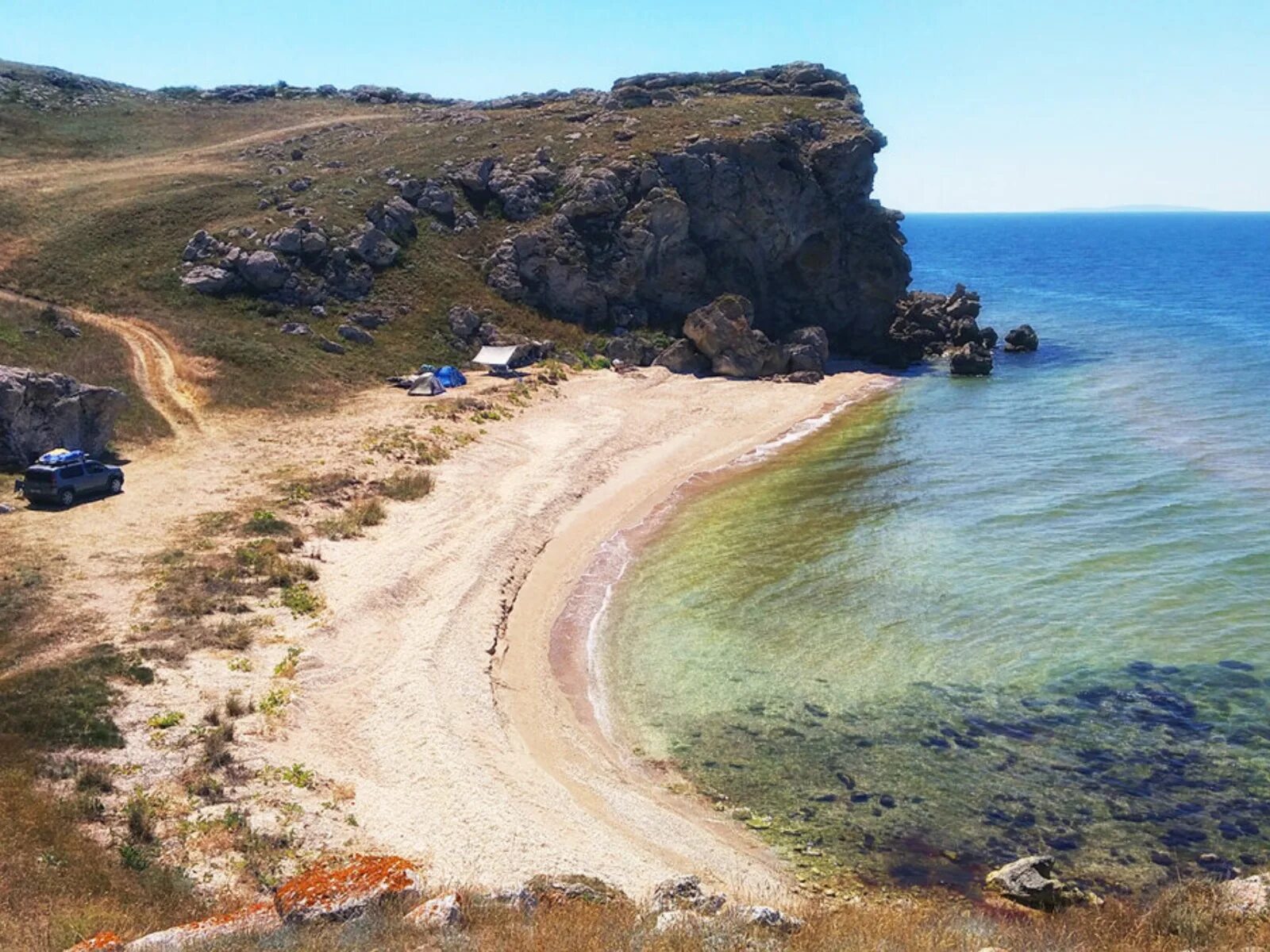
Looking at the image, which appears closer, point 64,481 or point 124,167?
point 64,481

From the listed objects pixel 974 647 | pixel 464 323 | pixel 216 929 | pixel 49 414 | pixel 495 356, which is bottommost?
pixel 974 647

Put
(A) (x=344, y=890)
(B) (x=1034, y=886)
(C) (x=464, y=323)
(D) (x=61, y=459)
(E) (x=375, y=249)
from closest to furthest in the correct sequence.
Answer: (A) (x=344, y=890), (B) (x=1034, y=886), (D) (x=61, y=459), (C) (x=464, y=323), (E) (x=375, y=249)

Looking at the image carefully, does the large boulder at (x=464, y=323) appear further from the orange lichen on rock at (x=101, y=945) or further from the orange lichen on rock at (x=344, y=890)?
the orange lichen on rock at (x=101, y=945)

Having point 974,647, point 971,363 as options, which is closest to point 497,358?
point 971,363

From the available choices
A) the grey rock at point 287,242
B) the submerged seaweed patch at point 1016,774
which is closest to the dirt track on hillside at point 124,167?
the grey rock at point 287,242

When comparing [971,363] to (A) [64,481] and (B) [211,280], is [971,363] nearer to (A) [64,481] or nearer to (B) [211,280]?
(B) [211,280]

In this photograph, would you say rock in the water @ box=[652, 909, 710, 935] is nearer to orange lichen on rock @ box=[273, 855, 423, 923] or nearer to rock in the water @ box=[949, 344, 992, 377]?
orange lichen on rock @ box=[273, 855, 423, 923]

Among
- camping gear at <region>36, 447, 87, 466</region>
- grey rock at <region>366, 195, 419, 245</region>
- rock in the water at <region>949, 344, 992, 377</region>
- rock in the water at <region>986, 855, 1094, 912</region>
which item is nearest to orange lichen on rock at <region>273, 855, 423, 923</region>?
rock in the water at <region>986, 855, 1094, 912</region>

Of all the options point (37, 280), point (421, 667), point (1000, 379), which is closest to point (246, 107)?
point (37, 280)
